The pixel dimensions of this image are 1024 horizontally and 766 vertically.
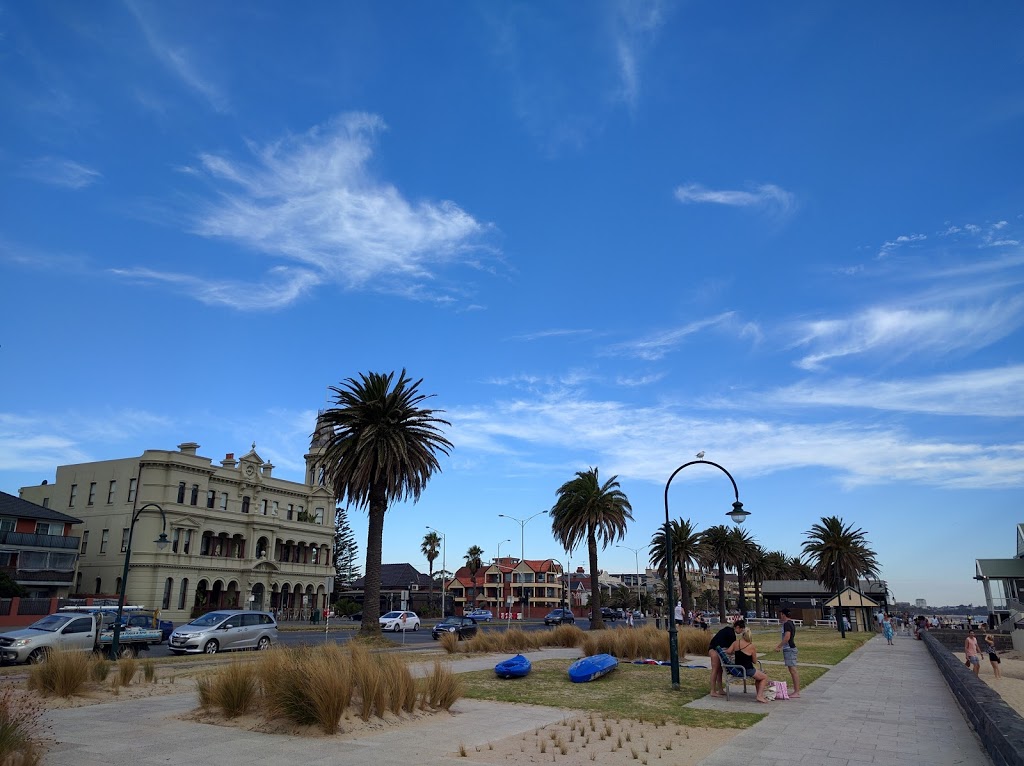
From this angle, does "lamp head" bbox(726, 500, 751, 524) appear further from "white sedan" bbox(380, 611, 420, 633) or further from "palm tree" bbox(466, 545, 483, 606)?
"palm tree" bbox(466, 545, 483, 606)

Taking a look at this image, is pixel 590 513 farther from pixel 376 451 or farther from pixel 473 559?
pixel 473 559

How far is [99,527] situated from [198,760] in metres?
55.5

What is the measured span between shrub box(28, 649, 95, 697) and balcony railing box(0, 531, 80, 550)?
4160cm

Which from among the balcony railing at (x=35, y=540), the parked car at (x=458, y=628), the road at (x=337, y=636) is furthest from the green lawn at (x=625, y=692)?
the balcony railing at (x=35, y=540)

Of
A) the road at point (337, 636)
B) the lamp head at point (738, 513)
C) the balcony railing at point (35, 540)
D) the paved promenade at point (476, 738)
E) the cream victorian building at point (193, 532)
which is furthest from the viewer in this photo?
the cream victorian building at point (193, 532)

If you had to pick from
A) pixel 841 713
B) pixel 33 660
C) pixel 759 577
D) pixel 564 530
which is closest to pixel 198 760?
pixel 841 713

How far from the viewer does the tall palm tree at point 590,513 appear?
158 ft

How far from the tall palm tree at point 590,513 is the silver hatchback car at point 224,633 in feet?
81.7

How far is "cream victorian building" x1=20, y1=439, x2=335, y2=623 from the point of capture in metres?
53.2

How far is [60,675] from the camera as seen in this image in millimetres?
13453

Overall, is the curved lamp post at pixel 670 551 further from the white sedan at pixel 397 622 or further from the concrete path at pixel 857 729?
the white sedan at pixel 397 622

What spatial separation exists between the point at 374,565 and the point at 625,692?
69.9ft

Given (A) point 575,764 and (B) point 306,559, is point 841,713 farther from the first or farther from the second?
(B) point 306,559

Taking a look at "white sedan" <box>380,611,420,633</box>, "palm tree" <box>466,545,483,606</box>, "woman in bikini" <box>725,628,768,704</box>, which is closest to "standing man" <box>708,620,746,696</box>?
"woman in bikini" <box>725,628,768,704</box>
